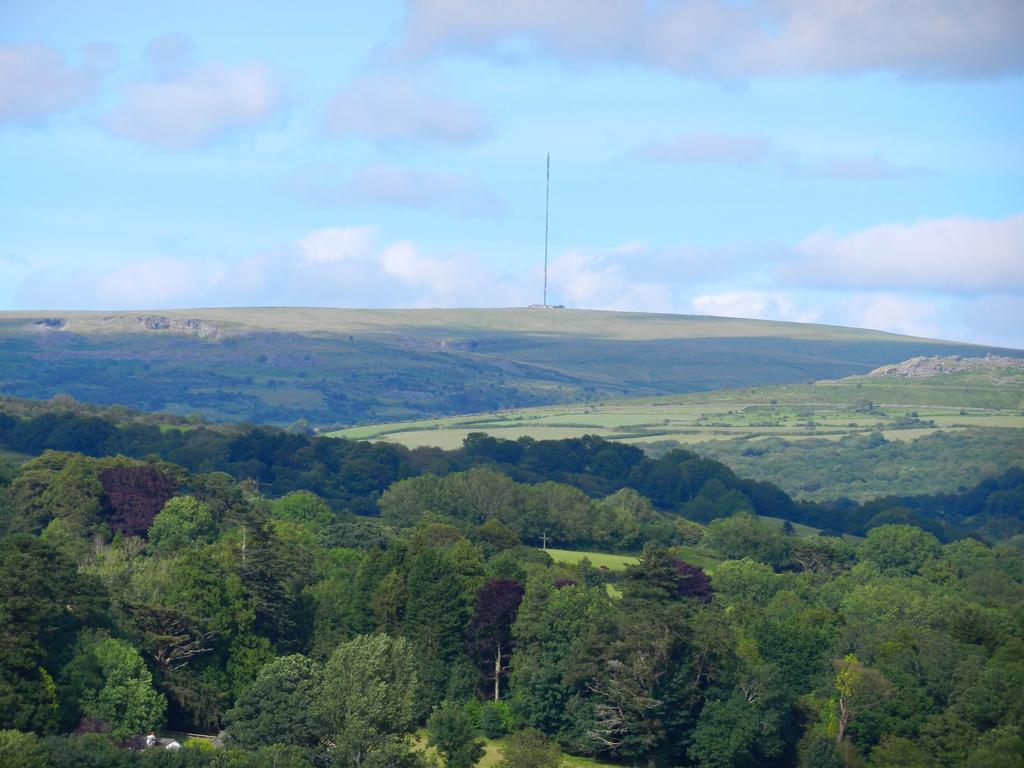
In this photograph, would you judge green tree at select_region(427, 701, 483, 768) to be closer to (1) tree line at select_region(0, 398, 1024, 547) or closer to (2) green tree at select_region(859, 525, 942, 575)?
(2) green tree at select_region(859, 525, 942, 575)

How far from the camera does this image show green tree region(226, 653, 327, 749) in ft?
197

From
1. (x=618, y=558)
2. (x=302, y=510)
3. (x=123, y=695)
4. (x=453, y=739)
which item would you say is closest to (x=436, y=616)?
(x=453, y=739)

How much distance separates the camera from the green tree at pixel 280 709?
60.1 m

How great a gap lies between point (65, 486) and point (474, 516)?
3801 cm

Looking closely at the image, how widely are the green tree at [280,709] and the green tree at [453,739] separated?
441 centimetres

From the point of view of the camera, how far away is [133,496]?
313 ft

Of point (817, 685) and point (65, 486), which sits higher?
point (65, 486)

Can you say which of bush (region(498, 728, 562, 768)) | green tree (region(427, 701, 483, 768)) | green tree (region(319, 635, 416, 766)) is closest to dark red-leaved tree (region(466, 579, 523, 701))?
green tree (region(319, 635, 416, 766))

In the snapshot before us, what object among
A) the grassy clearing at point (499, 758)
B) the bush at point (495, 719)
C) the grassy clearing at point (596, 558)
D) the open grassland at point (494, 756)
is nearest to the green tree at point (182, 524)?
the bush at point (495, 719)

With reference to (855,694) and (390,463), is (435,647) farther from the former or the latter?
(390,463)

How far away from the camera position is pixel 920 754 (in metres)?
67.3

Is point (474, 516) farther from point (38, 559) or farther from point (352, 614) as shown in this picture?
point (38, 559)

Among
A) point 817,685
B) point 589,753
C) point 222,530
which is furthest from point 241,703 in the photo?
point 222,530

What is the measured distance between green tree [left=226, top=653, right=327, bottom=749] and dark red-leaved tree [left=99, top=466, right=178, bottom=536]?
31215 mm
